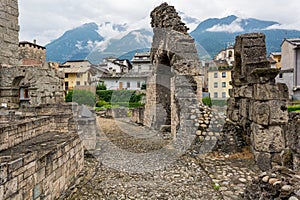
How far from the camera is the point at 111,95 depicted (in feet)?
120

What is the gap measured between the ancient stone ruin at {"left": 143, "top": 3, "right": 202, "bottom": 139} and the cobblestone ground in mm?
1584

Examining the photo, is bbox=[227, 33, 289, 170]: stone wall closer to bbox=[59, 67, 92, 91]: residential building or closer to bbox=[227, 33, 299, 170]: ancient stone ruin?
bbox=[227, 33, 299, 170]: ancient stone ruin

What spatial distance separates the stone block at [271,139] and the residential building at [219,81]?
36141 mm

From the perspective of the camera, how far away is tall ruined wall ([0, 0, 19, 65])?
484 inches

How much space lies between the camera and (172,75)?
10477mm

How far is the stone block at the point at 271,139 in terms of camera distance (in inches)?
253

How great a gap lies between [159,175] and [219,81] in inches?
1533

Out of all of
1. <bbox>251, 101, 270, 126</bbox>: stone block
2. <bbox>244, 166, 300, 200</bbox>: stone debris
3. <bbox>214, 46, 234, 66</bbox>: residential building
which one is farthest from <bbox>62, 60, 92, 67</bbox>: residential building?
<bbox>244, 166, 300, 200</bbox>: stone debris

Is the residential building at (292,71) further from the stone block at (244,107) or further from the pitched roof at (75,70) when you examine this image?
the stone block at (244,107)

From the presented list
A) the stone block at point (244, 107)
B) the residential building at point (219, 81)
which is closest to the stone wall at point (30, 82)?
the stone block at point (244, 107)

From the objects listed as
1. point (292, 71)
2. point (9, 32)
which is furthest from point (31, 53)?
point (292, 71)

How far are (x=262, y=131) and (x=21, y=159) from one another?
5.61 meters

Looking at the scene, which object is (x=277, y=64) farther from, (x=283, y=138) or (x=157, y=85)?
(x=283, y=138)

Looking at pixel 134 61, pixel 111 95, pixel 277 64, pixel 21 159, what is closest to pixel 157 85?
pixel 21 159
